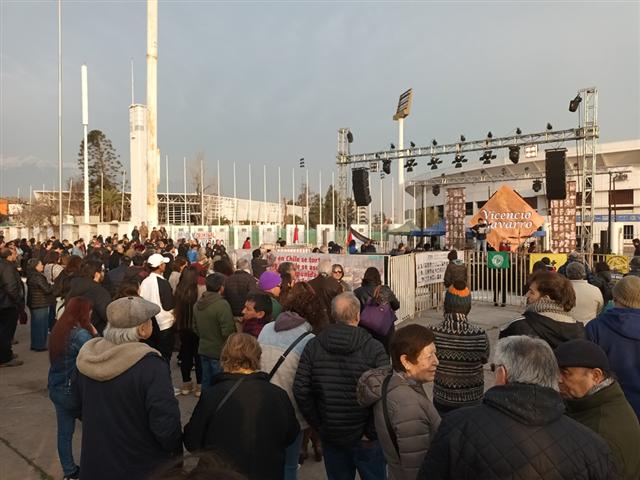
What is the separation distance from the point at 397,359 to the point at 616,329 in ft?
5.73

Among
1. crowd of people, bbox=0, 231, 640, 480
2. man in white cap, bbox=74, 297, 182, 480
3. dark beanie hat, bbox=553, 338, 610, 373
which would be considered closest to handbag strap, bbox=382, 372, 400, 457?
crowd of people, bbox=0, 231, 640, 480

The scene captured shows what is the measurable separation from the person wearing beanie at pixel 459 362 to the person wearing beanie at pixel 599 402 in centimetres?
101

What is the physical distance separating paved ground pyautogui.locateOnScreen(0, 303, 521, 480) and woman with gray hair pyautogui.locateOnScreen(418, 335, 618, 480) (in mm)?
2751

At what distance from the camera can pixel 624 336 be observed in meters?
3.27

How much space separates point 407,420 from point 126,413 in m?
1.50

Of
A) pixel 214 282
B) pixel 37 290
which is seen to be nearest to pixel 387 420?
pixel 214 282

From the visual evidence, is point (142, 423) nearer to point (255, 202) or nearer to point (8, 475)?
point (8, 475)

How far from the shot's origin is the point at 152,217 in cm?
3170

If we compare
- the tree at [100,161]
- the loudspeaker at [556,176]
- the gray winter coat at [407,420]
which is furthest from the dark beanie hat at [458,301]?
the tree at [100,161]

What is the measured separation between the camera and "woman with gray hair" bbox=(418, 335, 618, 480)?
167cm

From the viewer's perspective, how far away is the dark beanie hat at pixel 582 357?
90.3 inches

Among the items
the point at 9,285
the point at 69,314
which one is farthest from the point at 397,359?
the point at 9,285

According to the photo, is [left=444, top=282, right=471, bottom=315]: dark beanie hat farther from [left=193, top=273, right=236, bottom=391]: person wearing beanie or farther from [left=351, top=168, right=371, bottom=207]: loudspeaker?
[left=351, top=168, right=371, bottom=207]: loudspeaker

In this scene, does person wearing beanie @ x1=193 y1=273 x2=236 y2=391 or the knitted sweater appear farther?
person wearing beanie @ x1=193 y1=273 x2=236 y2=391
